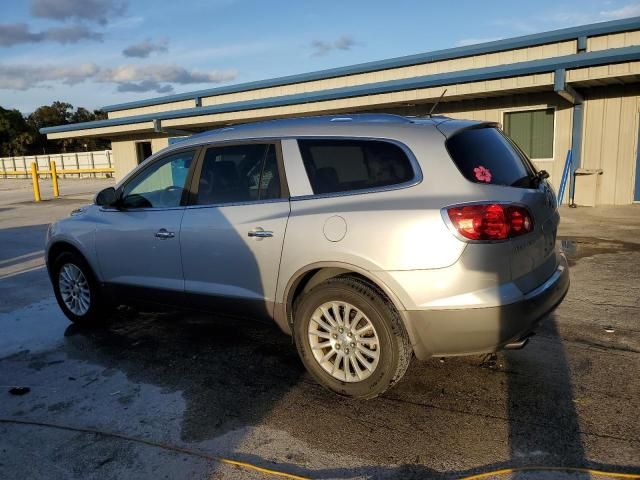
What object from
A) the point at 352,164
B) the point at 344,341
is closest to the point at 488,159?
the point at 352,164

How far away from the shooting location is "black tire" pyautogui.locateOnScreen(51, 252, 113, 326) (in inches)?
201

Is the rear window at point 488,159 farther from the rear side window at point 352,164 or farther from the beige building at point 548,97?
the beige building at point 548,97

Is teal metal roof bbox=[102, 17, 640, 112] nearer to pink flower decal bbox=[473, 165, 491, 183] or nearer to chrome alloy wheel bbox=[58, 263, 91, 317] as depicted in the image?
pink flower decal bbox=[473, 165, 491, 183]

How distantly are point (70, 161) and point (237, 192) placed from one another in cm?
4819

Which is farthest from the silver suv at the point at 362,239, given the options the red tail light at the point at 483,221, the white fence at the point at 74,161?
the white fence at the point at 74,161

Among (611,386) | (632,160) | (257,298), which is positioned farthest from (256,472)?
(632,160)

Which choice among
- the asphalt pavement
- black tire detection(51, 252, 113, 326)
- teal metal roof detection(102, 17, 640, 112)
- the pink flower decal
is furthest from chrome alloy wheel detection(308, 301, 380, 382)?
teal metal roof detection(102, 17, 640, 112)

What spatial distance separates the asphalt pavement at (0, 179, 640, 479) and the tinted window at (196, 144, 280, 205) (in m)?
1.30

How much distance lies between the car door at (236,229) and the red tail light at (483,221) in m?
1.19

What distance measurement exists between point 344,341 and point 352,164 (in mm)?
1154

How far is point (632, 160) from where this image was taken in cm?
1235

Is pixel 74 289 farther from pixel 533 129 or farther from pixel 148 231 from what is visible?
pixel 533 129

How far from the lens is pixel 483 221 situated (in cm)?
306

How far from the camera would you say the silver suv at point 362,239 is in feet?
10.2
